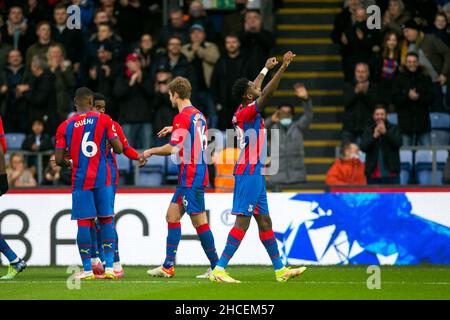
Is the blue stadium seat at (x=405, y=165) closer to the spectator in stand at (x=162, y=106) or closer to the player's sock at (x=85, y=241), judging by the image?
the spectator in stand at (x=162, y=106)

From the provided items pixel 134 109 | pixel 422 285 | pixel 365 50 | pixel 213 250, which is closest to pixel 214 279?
pixel 213 250

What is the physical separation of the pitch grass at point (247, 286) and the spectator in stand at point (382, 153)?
2.66 m

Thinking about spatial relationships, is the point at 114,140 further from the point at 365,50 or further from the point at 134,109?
the point at 365,50

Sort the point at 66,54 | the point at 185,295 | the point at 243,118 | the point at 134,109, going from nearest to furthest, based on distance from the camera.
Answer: the point at 185,295
the point at 243,118
the point at 134,109
the point at 66,54

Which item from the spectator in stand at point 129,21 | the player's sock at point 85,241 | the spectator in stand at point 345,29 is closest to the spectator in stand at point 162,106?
the spectator in stand at point 129,21

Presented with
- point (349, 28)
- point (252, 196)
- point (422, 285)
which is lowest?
point (422, 285)

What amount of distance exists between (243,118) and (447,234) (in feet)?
14.7

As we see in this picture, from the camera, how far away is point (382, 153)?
683 inches

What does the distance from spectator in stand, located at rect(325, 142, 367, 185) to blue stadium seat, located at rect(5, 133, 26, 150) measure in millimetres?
5441

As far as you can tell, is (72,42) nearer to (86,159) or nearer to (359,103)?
(359,103)

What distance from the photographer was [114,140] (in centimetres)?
1307

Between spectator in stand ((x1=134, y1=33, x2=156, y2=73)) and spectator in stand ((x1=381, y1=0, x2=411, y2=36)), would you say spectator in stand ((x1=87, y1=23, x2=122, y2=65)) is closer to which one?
spectator in stand ((x1=134, y1=33, x2=156, y2=73))

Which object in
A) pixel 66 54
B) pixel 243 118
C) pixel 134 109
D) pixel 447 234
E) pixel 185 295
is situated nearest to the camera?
pixel 185 295

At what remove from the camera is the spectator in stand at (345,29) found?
19.8 meters
